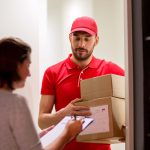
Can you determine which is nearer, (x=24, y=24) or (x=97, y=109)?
(x=97, y=109)

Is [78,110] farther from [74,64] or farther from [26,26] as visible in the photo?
[26,26]

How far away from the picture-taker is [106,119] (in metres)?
1.83

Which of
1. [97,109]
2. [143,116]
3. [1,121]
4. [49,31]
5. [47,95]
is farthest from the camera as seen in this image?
[49,31]

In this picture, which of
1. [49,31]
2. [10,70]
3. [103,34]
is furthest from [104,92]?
[49,31]

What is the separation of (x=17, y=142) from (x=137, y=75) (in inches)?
30.2

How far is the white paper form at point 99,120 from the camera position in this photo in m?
1.83

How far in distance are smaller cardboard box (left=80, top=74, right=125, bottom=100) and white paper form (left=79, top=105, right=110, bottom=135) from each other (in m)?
0.07

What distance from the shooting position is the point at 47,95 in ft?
7.41

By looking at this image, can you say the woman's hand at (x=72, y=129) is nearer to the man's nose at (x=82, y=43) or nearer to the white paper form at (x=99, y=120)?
the white paper form at (x=99, y=120)

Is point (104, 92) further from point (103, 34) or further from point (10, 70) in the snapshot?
point (103, 34)

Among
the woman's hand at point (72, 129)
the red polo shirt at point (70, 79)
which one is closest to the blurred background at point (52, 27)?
the red polo shirt at point (70, 79)

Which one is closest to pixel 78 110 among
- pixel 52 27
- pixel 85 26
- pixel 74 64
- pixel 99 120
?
pixel 99 120

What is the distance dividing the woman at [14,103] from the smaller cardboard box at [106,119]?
1.87 feet

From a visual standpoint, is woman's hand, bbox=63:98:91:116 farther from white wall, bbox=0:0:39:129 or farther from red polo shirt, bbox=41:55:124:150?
white wall, bbox=0:0:39:129
